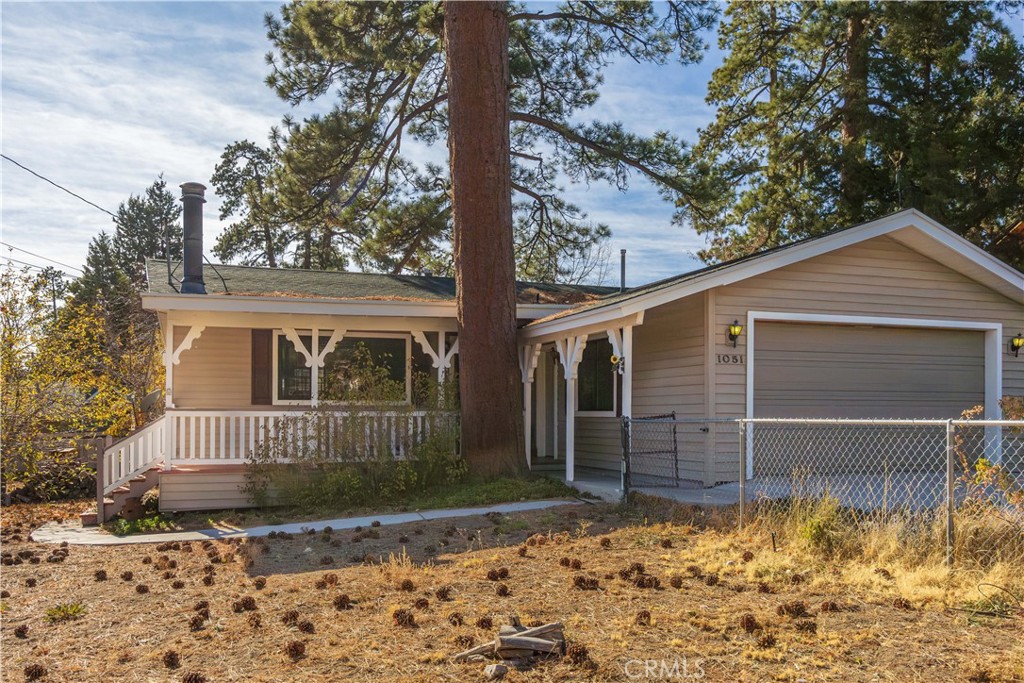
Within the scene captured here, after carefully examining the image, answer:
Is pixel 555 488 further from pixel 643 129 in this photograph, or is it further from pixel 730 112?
pixel 730 112

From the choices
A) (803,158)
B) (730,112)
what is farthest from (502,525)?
(730,112)

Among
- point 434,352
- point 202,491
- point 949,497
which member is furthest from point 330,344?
point 949,497

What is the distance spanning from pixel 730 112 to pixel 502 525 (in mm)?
17280

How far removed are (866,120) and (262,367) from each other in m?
14.4

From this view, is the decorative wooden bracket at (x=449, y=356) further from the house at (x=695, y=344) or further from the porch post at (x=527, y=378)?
the porch post at (x=527, y=378)

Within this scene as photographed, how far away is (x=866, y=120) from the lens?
59.3 ft

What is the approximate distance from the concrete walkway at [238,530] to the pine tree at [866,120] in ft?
32.0

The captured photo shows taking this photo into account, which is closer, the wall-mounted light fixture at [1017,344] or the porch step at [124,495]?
the porch step at [124,495]

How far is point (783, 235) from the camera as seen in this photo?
20.5 meters

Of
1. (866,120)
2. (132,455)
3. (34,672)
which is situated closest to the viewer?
(34,672)

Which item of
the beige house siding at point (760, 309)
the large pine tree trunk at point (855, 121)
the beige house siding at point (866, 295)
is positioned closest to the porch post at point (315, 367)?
the beige house siding at point (760, 309)

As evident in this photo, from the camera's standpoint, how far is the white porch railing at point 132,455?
991cm

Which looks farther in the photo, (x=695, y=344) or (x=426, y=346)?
(x=426, y=346)

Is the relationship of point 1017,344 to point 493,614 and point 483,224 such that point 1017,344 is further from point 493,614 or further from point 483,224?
point 493,614
